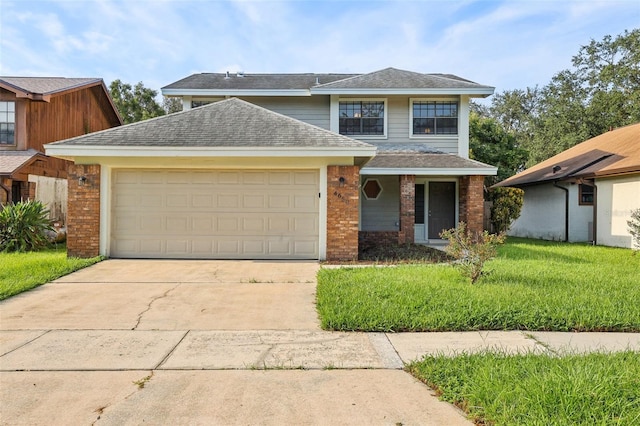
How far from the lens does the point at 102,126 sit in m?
21.2

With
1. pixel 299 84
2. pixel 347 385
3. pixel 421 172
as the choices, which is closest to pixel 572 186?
pixel 421 172

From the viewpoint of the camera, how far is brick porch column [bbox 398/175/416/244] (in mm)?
13086

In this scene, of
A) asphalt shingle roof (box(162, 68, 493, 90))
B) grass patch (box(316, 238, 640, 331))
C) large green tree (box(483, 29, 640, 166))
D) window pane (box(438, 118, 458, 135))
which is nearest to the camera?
grass patch (box(316, 238, 640, 331))

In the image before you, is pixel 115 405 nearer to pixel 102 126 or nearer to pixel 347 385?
pixel 347 385

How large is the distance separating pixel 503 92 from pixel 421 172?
112 ft

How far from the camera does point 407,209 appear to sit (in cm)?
1309

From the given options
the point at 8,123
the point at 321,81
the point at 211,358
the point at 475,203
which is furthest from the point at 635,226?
the point at 8,123

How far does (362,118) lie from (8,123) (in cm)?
1291

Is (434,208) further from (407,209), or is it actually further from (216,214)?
(216,214)

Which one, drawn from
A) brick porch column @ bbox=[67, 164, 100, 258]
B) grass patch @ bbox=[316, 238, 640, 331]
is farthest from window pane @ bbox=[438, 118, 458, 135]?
brick porch column @ bbox=[67, 164, 100, 258]

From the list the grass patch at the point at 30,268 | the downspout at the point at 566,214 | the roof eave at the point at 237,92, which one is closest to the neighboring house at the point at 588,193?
the downspout at the point at 566,214

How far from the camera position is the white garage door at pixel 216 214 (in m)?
10.4

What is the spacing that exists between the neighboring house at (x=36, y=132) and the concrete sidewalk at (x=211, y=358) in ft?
30.0

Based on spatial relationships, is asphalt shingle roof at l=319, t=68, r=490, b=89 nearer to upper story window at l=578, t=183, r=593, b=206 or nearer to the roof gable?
the roof gable
